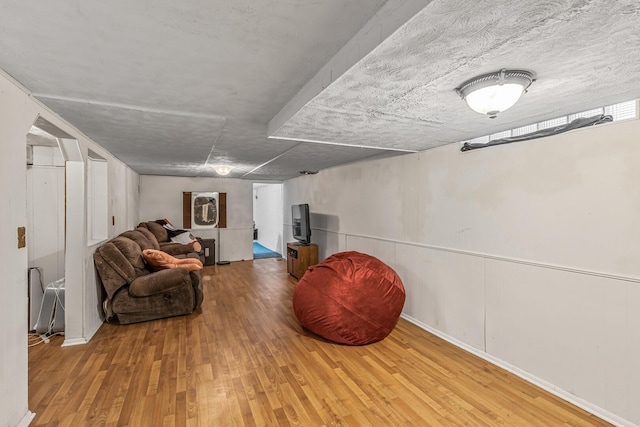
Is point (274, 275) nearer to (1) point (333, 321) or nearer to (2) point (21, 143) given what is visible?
(1) point (333, 321)

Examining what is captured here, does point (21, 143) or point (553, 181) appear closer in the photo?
point (21, 143)

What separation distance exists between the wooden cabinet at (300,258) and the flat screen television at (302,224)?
0.18 metres

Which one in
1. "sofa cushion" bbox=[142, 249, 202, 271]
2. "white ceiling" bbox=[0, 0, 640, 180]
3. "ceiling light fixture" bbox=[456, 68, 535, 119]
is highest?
"white ceiling" bbox=[0, 0, 640, 180]

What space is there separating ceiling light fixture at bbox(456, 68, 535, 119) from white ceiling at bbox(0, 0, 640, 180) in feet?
0.18

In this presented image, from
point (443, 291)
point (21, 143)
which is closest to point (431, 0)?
point (21, 143)

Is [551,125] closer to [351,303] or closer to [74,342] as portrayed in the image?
[351,303]

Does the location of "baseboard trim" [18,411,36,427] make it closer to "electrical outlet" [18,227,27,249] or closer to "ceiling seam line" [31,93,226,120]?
"electrical outlet" [18,227,27,249]

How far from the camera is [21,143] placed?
185 centimetres

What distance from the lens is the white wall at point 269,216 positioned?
8914mm

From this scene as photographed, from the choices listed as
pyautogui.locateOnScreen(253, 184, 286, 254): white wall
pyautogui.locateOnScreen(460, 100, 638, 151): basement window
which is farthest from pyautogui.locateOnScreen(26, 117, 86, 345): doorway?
pyautogui.locateOnScreen(253, 184, 286, 254): white wall

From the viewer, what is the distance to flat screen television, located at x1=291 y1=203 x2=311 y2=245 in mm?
5793

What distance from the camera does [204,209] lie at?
24.2 ft

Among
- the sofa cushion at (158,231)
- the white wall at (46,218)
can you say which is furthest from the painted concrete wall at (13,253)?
the sofa cushion at (158,231)

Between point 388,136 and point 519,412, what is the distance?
7.86 feet
